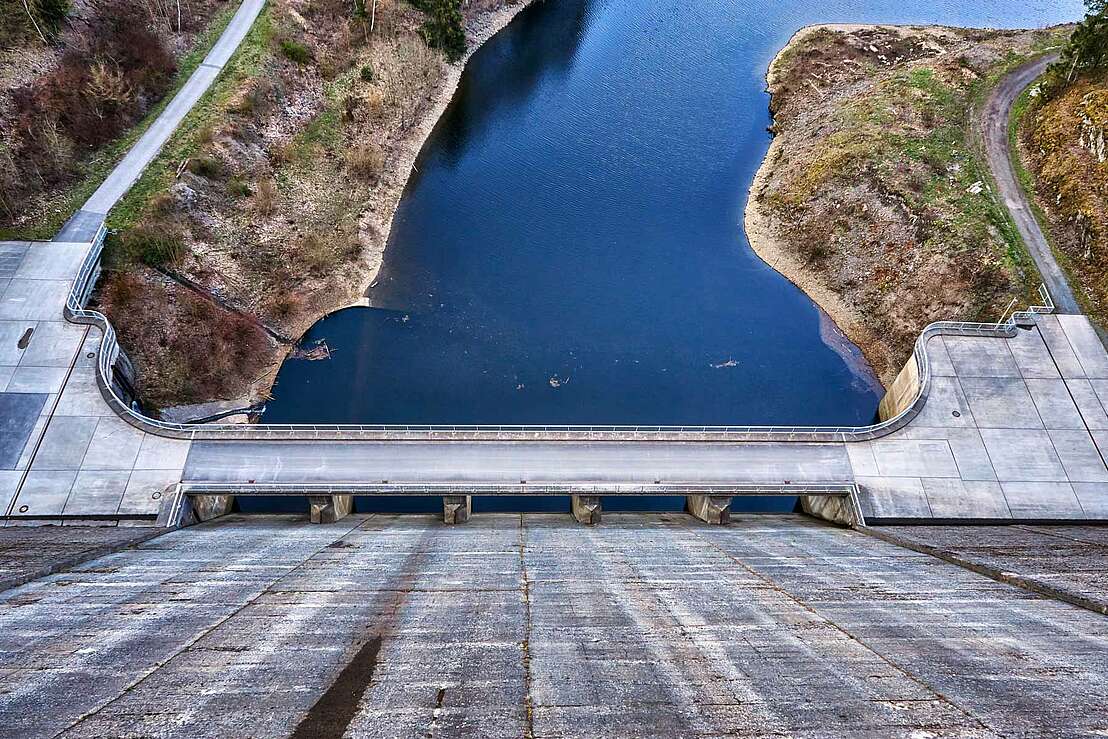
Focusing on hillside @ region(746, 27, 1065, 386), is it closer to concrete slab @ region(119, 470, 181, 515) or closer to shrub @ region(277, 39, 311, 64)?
concrete slab @ region(119, 470, 181, 515)

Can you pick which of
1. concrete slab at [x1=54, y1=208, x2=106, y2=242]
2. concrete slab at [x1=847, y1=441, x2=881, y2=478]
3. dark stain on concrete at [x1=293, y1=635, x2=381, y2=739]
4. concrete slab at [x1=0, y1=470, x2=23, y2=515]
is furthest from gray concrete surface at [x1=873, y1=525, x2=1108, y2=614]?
concrete slab at [x1=54, y1=208, x2=106, y2=242]

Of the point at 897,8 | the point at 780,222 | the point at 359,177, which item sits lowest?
the point at 780,222

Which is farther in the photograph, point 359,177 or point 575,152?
point 575,152

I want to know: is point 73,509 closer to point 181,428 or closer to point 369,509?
point 181,428

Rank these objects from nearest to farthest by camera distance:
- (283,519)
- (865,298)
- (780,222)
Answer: (283,519) < (865,298) < (780,222)

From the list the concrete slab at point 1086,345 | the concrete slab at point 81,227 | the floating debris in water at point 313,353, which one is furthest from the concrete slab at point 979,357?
the concrete slab at point 81,227

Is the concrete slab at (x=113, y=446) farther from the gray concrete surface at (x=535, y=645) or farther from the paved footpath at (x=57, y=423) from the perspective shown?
the gray concrete surface at (x=535, y=645)

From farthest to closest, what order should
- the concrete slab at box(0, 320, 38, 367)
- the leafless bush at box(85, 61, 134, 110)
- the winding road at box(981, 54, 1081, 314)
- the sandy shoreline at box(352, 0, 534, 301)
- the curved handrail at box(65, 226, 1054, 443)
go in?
1. the sandy shoreline at box(352, 0, 534, 301)
2. the leafless bush at box(85, 61, 134, 110)
3. the winding road at box(981, 54, 1081, 314)
4. the concrete slab at box(0, 320, 38, 367)
5. the curved handrail at box(65, 226, 1054, 443)

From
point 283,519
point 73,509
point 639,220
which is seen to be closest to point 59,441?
point 73,509
